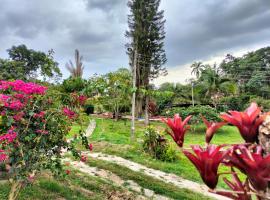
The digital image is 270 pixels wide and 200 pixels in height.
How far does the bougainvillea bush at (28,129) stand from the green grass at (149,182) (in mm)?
2561

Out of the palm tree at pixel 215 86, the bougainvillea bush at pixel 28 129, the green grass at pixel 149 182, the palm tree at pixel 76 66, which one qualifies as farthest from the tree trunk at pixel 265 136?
the palm tree at pixel 215 86

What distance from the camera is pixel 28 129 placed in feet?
9.50

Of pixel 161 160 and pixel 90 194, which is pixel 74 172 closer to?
pixel 90 194

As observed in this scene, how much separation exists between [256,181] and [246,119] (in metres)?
0.18

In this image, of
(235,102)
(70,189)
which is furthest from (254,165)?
(235,102)

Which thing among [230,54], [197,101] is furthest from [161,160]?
[230,54]

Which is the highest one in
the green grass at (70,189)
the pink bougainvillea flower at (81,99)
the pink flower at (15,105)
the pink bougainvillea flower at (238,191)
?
the pink bougainvillea flower at (81,99)

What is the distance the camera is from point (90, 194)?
4395 mm

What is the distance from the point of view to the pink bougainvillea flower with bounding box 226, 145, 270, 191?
602 mm

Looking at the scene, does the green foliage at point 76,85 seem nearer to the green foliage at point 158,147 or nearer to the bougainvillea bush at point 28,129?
the bougainvillea bush at point 28,129

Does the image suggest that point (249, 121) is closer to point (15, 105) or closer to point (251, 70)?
point (15, 105)

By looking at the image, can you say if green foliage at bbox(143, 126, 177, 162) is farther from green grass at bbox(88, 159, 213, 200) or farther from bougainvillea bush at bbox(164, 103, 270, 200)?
bougainvillea bush at bbox(164, 103, 270, 200)

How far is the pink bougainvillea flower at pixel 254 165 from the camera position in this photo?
602 millimetres

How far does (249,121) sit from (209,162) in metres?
0.19
